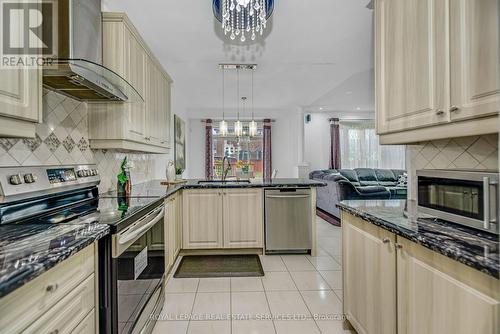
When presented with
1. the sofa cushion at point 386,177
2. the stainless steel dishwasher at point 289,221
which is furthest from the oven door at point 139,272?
the sofa cushion at point 386,177

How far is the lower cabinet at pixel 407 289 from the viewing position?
895mm

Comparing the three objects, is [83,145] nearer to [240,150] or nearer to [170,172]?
[170,172]

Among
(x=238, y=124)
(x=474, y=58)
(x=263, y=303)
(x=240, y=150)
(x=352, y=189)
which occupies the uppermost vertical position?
(x=238, y=124)

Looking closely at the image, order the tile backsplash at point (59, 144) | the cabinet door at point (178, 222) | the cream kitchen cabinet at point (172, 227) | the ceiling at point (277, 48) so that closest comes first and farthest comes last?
the tile backsplash at point (59, 144) → the ceiling at point (277, 48) → the cream kitchen cabinet at point (172, 227) → the cabinet door at point (178, 222)

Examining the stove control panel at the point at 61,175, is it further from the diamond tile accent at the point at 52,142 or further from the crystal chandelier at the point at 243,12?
the crystal chandelier at the point at 243,12

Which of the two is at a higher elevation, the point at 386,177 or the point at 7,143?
the point at 7,143

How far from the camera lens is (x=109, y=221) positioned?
53.1 inches

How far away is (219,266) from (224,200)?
769 mm

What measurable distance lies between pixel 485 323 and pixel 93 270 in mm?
1440

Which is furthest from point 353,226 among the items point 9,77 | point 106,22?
point 106,22

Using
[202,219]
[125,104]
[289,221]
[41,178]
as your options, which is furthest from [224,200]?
[41,178]

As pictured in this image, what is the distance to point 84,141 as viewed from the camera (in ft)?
7.11

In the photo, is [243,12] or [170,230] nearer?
[243,12]

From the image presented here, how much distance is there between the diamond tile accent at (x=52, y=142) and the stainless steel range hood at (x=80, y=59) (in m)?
0.31
